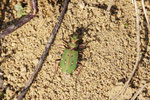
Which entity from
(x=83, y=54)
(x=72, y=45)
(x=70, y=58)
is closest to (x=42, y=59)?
(x=70, y=58)

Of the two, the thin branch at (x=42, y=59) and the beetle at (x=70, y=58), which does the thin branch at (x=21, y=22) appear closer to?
the thin branch at (x=42, y=59)

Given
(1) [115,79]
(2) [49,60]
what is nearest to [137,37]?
(1) [115,79]

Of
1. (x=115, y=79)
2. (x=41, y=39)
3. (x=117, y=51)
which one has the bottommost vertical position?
(x=115, y=79)

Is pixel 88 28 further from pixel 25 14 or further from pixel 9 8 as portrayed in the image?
pixel 9 8

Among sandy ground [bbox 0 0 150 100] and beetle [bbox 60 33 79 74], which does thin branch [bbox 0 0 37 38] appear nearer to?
sandy ground [bbox 0 0 150 100]

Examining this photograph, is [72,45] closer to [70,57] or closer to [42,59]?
[70,57]

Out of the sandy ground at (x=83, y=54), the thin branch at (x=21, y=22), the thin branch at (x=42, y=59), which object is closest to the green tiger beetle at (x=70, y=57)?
the sandy ground at (x=83, y=54)
